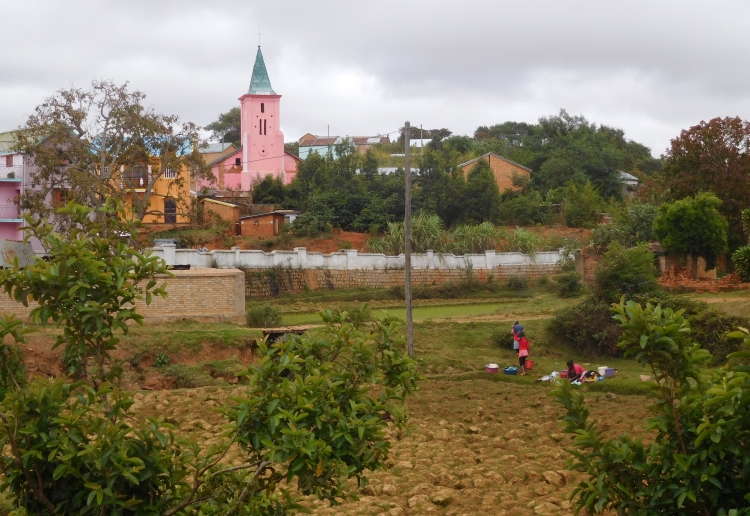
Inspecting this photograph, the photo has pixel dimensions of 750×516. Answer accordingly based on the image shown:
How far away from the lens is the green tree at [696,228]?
30328mm

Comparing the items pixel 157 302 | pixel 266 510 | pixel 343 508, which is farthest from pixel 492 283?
pixel 266 510

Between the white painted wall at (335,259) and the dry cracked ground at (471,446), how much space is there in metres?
13.5

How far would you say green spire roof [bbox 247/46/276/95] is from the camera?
56125 mm

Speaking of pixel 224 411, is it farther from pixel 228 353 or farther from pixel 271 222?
pixel 271 222

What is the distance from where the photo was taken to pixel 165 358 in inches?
827

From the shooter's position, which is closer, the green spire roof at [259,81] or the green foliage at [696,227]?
the green foliage at [696,227]

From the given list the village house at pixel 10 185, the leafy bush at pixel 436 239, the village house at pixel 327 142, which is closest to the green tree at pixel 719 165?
the leafy bush at pixel 436 239

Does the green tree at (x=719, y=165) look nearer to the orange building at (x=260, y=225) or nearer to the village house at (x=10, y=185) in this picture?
the orange building at (x=260, y=225)

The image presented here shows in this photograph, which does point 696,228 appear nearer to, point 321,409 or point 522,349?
point 522,349

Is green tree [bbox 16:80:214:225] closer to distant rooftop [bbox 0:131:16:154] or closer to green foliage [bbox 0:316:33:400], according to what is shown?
distant rooftop [bbox 0:131:16:154]

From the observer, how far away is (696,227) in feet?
99.8

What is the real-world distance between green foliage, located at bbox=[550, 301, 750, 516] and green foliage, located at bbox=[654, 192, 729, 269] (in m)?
26.3

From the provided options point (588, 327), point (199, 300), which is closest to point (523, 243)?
point (588, 327)

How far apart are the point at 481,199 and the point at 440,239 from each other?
7.69 meters
